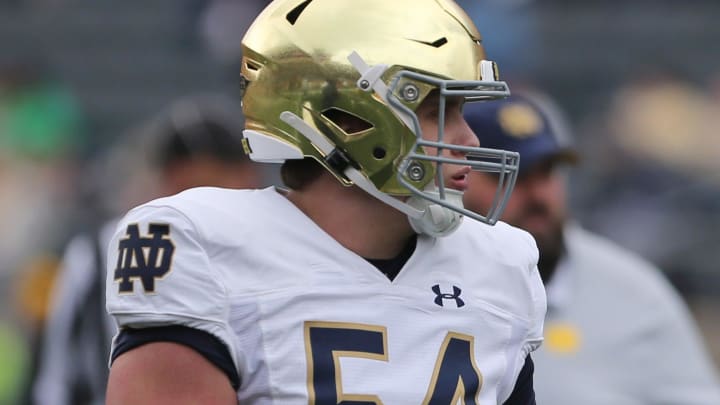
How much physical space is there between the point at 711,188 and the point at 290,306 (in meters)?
7.80

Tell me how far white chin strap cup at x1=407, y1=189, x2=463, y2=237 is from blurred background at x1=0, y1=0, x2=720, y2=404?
5.19m

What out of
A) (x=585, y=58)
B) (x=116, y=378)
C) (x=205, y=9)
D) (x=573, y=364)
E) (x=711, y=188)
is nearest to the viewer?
(x=116, y=378)

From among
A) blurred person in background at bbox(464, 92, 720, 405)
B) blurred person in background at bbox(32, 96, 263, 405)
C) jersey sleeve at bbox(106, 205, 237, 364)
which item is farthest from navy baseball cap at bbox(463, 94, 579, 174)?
jersey sleeve at bbox(106, 205, 237, 364)

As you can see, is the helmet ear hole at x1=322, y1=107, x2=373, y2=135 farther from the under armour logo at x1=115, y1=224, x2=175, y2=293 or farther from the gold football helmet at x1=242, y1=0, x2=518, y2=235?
the under armour logo at x1=115, y1=224, x2=175, y2=293

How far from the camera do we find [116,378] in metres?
2.34

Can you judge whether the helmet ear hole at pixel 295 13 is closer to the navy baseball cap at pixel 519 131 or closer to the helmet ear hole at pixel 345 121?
the helmet ear hole at pixel 345 121

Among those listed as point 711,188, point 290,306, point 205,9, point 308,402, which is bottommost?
point 308,402

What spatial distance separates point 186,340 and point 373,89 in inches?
20.4

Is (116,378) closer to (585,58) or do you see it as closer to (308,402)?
(308,402)

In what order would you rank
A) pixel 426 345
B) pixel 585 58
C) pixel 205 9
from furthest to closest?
pixel 585 58 → pixel 205 9 → pixel 426 345

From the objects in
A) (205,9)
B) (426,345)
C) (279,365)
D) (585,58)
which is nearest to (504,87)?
(426,345)

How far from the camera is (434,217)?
2543mm

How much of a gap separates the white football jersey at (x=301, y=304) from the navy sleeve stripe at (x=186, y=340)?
14mm

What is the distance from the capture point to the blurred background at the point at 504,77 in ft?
30.6
